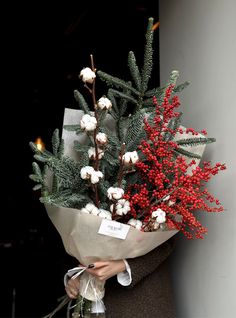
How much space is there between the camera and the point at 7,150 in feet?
22.4

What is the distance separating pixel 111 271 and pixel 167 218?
25cm

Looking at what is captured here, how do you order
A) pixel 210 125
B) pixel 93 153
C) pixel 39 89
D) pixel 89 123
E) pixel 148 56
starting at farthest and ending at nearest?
pixel 39 89 < pixel 210 125 < pixel 148 56 < pixel 93 153 < pixel 89 123

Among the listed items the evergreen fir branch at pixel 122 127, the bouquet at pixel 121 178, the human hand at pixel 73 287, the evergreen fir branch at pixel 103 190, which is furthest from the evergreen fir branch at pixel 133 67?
the human hand at pixel 73 287

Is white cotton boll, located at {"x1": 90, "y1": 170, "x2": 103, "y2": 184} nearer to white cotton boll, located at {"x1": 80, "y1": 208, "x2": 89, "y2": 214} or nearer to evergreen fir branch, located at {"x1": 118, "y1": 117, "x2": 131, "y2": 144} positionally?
white cotton boll, located at {"x1": 80, "y1": 208, "x2": 89, "y2": 214}

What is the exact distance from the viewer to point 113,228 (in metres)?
1.40

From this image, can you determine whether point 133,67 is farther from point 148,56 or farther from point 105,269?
point 105,269

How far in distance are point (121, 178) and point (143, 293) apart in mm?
439

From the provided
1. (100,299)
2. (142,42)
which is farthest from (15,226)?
(100,299)

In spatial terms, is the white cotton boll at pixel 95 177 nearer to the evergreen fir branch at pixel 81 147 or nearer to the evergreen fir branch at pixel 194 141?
the evergreen fir branch at pixel 81 147

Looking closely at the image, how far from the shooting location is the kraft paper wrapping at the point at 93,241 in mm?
1415

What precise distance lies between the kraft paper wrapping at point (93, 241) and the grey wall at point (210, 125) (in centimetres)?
13

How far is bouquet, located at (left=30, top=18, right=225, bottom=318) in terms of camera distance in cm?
139

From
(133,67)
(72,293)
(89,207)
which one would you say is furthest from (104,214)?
(133,67)

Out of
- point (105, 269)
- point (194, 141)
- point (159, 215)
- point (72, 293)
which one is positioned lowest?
point (72, 293)
